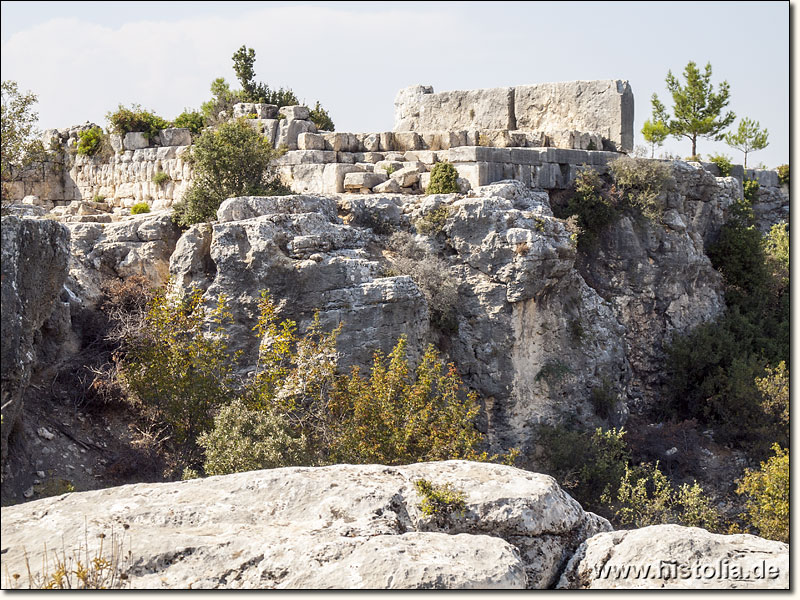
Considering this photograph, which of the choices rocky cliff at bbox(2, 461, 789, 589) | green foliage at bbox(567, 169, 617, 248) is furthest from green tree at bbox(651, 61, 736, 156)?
rocky cliff at bbox(2, 461, 789, 589)

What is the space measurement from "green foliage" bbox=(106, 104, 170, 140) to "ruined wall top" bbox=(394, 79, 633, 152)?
20.5ft

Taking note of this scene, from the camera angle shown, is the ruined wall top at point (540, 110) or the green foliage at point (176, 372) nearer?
the green foliage at point (176, 372)

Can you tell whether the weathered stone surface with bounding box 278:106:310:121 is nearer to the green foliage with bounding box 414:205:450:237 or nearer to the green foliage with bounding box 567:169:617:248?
the green foliage with bounding box 414:205:450:237

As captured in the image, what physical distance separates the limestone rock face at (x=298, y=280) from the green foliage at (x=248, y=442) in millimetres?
2618

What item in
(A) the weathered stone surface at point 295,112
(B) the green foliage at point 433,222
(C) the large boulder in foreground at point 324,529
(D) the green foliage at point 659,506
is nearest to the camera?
(C) the large boulder in foreground at point 324,529

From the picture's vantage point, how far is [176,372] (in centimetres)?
1340

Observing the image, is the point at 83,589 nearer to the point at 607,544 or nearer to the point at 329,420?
the point at 607,544

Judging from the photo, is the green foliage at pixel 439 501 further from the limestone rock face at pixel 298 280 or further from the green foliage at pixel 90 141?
the green foliage at pixel 90 141

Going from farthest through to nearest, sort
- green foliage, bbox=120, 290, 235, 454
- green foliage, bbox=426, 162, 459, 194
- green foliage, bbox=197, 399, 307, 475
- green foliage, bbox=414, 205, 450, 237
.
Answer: green foliage, bbox=426, 162, 459, 194, green foliage, bbox=414, 205, 450, 237, green foliage, bbox=120, 290, 235, 454, green foliage, bbox=197, 399, 307, 475

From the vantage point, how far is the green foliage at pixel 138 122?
2314 cm

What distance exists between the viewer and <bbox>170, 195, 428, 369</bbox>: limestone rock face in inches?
592

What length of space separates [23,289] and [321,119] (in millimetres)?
14451

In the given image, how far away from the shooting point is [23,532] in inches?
287

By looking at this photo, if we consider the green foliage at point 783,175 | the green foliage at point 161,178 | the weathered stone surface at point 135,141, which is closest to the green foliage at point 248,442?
the green foliage at point 161,178
